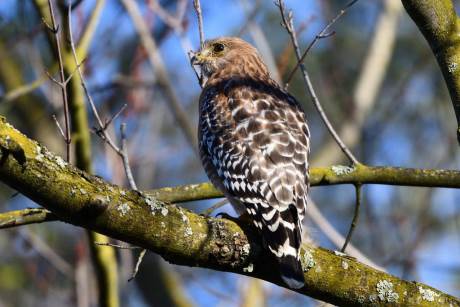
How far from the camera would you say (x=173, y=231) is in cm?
321

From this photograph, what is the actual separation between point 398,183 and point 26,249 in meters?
4.07

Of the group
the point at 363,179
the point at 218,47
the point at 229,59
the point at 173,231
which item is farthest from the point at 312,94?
the point at 218,47

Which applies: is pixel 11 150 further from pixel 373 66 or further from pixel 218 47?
pixel 373 66

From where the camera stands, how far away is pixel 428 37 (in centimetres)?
395

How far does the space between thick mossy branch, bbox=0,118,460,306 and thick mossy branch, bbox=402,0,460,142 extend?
1.00m

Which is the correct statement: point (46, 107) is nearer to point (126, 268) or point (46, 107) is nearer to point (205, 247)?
point (126, 268)

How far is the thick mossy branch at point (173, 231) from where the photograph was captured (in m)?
2.80

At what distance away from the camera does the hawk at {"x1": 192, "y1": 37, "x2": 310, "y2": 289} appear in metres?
3.92

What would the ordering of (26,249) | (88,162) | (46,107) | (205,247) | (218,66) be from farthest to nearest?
(46,107)
(26,249)
(218,66)
(88,162)
(205,247)

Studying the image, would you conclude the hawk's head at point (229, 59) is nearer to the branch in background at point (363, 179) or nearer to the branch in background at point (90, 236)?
the branch in background at point (90, 236)

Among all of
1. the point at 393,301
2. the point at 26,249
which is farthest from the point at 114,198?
the point at 26,249

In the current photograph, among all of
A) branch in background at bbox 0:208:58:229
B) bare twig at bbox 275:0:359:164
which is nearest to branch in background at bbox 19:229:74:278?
branch in background at bbox 0:208:58:229

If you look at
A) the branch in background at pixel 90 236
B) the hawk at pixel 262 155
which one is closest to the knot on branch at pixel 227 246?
the hawk at pixel 262 155

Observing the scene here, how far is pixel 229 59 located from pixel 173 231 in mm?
3634
